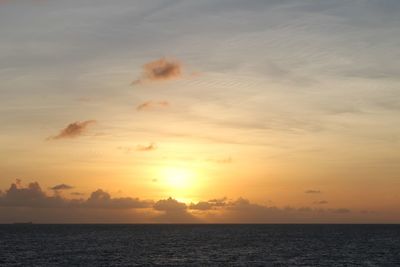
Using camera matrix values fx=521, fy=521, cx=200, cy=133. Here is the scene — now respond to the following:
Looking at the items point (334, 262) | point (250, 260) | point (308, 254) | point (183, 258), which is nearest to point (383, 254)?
point (308, 254)

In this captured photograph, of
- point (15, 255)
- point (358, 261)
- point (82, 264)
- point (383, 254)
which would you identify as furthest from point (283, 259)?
point (15, 255)

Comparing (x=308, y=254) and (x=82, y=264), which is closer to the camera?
(x=82, y=264)

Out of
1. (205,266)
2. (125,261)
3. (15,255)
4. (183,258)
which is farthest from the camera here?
Result: (15,255)

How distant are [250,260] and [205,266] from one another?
47.9 feet

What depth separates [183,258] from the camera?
4392 inches

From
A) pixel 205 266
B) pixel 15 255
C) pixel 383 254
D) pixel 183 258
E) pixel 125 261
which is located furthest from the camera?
pixel 383 254

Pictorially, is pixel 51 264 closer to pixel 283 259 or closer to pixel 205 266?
pixel 205 266

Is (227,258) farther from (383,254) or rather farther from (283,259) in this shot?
(383,254)

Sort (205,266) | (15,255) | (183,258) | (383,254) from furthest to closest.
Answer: (383,254), (15,255), (183,258), (205,266)

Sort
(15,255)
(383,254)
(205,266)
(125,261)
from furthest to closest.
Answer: (383,254) < (15,255) < (125,261) < (205,266)

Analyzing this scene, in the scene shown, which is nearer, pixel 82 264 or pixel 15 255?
pixel 82 264

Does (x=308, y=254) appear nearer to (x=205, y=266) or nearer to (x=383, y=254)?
(x=383, y=254)

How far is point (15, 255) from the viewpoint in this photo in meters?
120

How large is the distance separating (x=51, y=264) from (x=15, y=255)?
2477 centimetres
